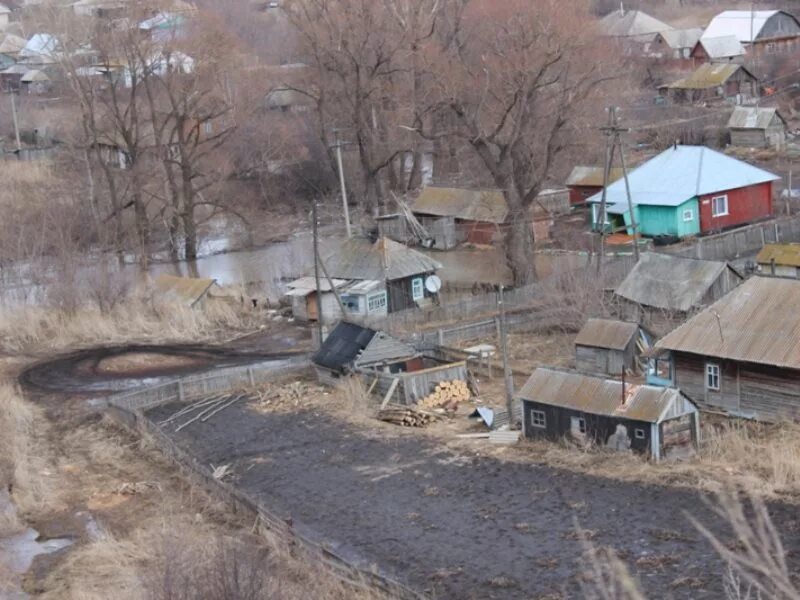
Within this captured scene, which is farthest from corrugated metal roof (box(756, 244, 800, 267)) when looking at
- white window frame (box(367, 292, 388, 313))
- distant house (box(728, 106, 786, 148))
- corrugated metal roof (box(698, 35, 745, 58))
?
corrugated metal roof (box(698, 35, 745, 58))

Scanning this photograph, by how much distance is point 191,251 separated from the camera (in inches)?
1769

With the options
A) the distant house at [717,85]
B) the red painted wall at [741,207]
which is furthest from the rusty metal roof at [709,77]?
the red painted wall at [741,207]

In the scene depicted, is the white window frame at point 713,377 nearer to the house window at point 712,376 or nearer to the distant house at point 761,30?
the house window at point 712,376

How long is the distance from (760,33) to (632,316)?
1866 inches

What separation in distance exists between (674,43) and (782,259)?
44.2 meters

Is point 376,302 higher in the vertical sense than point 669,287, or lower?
lower

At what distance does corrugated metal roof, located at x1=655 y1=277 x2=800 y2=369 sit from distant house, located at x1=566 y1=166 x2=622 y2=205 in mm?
20692

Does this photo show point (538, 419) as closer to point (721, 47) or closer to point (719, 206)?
point (719, 206)

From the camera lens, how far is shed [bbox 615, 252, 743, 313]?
1024 inches

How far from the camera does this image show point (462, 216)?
4119 centimetres

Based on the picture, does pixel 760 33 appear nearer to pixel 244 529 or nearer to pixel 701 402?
pixel 701 402

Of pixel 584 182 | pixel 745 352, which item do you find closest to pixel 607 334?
pixel 745 352

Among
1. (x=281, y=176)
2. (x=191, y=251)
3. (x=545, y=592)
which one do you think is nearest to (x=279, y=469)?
(x=545, y=592)

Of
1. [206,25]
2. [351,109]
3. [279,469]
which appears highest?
[206,25]
